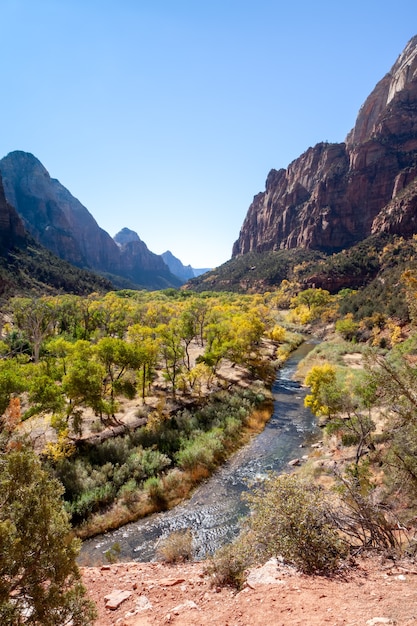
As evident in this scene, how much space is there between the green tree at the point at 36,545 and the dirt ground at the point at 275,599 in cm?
237

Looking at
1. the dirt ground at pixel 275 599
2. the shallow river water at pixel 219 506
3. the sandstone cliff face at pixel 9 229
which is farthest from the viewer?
the sandstone cliff face at pixel 9 229

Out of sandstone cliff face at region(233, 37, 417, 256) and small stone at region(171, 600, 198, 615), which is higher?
sandstone cliff face at region(233, 37, 417, 256)

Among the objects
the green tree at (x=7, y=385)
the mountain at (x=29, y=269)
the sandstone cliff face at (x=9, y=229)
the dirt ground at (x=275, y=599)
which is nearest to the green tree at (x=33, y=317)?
the green tree at (x=7, y=385)

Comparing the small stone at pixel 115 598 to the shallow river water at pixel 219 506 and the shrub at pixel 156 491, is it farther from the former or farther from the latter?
the shrub at pixel 156 491

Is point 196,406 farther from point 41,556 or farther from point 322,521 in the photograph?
point 41,556

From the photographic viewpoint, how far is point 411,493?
10219 mm

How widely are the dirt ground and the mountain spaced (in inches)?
3002

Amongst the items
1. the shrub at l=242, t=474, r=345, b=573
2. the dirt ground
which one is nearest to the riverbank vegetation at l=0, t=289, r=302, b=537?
the dirt ground

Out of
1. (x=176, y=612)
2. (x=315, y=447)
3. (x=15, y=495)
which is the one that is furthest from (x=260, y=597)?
(x=315, y=447)

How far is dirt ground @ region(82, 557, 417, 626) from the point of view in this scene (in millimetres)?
5285

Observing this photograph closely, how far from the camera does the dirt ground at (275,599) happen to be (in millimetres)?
5285

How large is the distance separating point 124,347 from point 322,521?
18246mm

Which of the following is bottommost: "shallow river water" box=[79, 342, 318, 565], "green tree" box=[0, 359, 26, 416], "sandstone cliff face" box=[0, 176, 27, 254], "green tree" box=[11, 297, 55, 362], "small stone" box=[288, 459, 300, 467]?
"shallow river water" box=[79, 342, 318, 565]

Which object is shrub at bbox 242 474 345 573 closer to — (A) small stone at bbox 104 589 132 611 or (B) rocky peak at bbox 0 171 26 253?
(A) small stone at bbox 104 589 132 611
